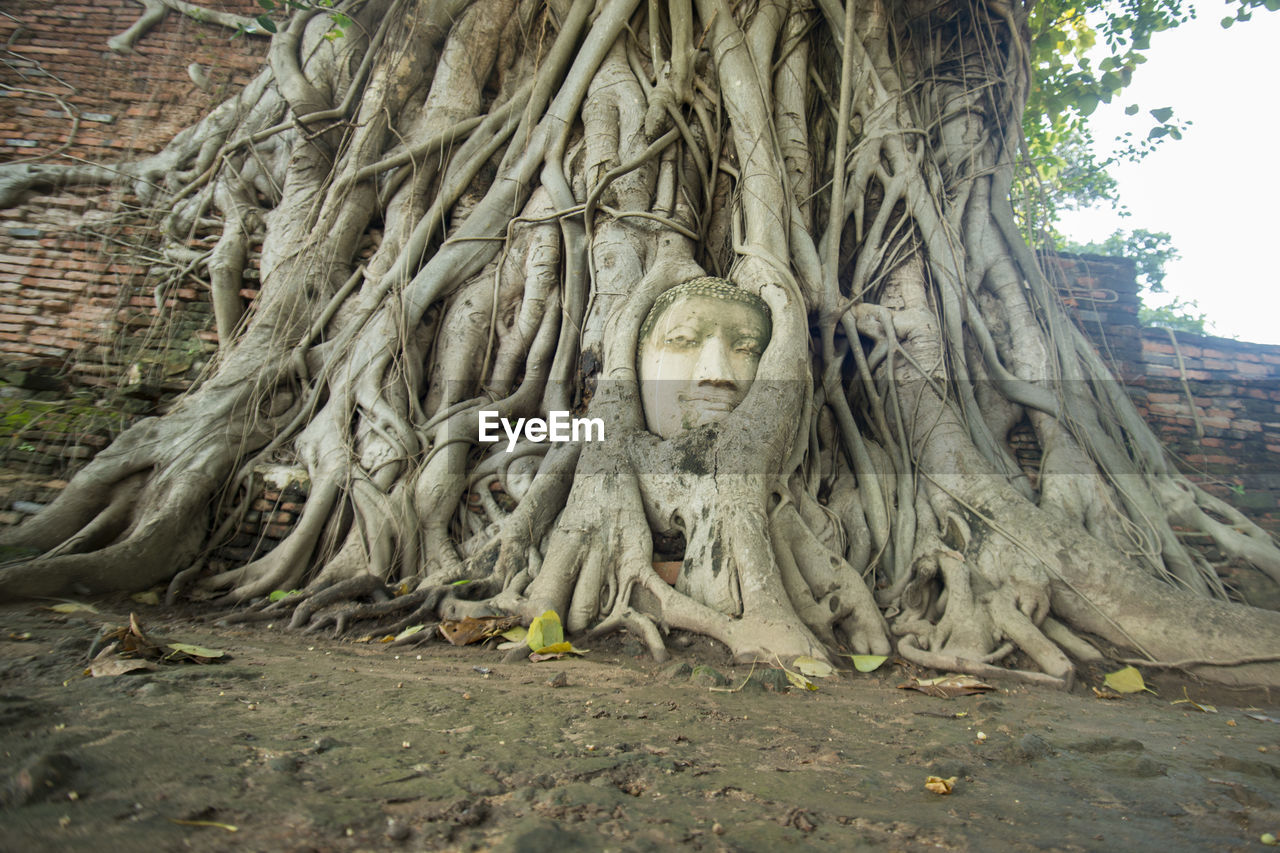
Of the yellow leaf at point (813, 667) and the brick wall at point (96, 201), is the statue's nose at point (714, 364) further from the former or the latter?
the brick wall at point (96, 201)

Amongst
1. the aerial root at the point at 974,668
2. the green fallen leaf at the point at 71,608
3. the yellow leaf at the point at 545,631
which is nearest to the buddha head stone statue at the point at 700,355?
the yellow leaf at the point at 545,631

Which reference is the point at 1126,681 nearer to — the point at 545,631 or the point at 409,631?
the point at 545,631

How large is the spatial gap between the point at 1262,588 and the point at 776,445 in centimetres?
239

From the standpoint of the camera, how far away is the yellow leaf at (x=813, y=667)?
76.6 inches

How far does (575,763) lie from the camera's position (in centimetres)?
120

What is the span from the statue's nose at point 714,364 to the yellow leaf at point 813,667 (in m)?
1.22

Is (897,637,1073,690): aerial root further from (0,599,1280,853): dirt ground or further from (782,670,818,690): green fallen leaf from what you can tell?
(782,670,818,690): green fallen leaf

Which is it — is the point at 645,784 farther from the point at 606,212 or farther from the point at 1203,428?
the point at 1203,428

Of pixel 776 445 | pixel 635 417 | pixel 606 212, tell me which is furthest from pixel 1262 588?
pixel 606 212

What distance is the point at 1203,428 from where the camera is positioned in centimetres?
439

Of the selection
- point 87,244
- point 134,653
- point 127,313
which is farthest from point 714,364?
point 87,244

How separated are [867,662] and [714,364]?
1.30 m

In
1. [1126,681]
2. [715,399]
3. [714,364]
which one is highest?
[714,364]

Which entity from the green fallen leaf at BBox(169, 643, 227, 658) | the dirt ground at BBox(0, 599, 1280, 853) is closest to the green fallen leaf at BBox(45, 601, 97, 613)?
the dirt ground at BBox(0, 599, 1280, 853)
